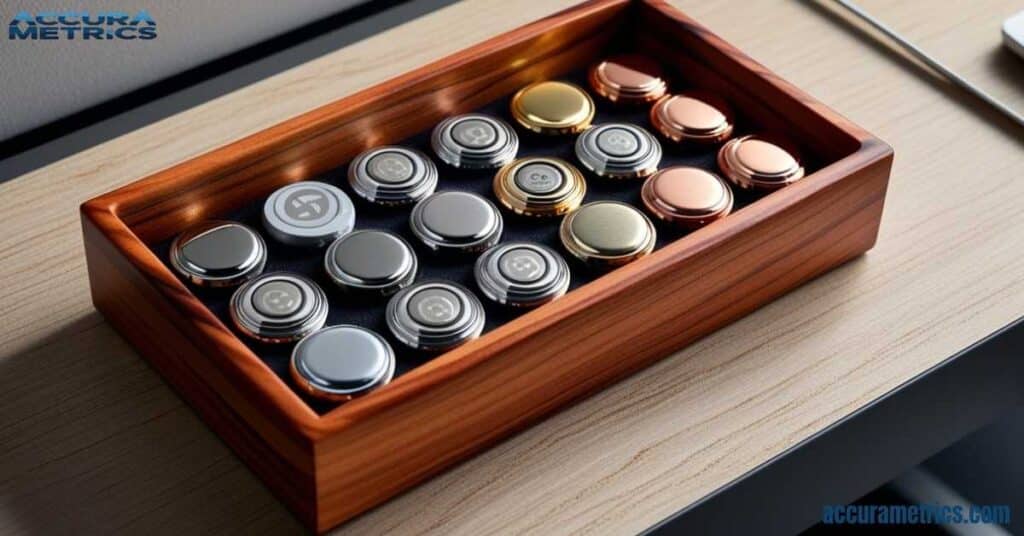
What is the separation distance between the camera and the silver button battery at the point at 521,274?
0.81 m

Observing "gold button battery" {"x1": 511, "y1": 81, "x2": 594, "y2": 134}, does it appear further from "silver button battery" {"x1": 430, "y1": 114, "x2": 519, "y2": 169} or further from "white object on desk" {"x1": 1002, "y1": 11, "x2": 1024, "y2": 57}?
"white object on desk" {"x1": 1002, "y1": 11, "x2": 1024, "y2": 57}

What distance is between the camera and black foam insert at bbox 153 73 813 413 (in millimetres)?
805

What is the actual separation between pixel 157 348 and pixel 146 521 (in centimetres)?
10

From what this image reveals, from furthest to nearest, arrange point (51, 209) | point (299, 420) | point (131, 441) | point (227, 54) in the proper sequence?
point (227, 54)
point (51, 209)
point (131, 441)
point (299, 420)

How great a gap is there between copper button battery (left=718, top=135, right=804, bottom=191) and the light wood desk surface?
0.07m

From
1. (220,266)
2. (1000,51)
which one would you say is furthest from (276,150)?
(1000,51)

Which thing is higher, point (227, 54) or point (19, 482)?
point (227, 54)

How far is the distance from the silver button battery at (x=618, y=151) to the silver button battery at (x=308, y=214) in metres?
0.14

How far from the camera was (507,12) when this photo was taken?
1083 mm

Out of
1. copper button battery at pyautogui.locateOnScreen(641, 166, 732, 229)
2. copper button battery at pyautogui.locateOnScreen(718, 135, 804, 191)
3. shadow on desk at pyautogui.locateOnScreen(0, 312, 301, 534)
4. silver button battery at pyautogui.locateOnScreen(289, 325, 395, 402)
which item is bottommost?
shadow on desk at pyautogui.locateOnScreen(0, 312, 301, 534)

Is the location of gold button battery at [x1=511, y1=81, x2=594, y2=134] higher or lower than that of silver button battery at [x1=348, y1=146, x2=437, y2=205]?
higher

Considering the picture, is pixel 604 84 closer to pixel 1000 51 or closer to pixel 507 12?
pixel 507 12
